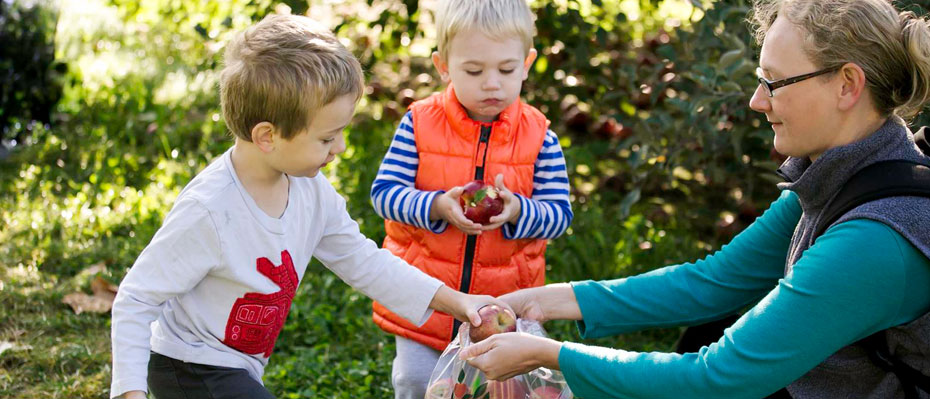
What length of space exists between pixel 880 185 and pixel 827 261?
0.19 metres

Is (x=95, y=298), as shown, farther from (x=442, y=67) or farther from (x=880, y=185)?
Result: (x=880, y=185)

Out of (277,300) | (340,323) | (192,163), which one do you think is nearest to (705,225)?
(340,323)

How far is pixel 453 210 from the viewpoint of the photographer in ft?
9.07

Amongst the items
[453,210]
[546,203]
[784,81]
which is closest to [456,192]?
[453,210]

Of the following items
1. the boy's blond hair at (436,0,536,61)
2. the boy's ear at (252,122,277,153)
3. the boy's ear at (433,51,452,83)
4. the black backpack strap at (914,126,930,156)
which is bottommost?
the black backpack strap at (914,126,930,156)

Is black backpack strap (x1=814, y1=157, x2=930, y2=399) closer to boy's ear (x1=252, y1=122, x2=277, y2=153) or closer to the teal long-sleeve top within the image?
the teal long-sleeve top

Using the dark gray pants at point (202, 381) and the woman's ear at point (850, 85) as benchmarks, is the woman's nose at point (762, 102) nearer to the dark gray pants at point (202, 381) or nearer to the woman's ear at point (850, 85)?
the woman's ear at point (850, 85)

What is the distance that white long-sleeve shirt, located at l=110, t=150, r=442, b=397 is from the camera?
86.1 inches

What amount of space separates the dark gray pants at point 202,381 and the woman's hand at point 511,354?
20.9 inches

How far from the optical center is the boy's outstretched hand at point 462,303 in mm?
2509

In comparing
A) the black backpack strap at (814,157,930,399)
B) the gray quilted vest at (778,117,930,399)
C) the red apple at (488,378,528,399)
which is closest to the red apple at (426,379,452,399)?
the red apple at (488,378,528,399)

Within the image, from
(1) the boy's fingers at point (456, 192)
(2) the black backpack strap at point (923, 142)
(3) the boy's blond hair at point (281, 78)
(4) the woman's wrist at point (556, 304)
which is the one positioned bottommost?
(4) the woman's wrist at point (556, 304)

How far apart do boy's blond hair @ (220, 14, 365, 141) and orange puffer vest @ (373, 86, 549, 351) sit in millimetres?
607

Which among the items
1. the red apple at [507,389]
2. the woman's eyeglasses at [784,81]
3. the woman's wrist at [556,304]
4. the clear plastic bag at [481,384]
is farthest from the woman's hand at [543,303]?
the woman's eyeglasses at [784,81]
